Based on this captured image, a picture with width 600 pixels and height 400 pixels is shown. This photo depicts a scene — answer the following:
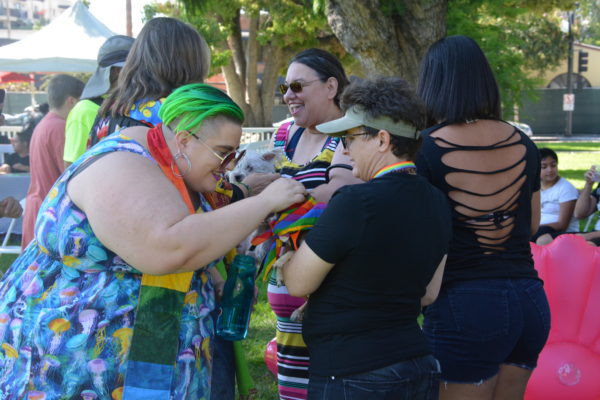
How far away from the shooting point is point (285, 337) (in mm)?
2963

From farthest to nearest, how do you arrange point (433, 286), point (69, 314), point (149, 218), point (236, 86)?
point (236, 86), point (433, 286), point (69, 314), point (149, 218)

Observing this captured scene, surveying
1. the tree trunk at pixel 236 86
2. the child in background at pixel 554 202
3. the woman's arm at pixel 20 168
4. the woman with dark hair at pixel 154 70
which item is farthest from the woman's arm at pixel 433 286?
the tree trunk at pixel 236 86

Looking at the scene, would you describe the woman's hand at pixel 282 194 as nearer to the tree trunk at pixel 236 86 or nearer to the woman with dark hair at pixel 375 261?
the woman with dark hair at pixel 375 261

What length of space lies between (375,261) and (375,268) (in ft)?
0.07

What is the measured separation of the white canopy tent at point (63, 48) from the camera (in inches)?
436

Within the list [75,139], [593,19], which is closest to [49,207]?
[75,139]

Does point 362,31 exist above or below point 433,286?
above

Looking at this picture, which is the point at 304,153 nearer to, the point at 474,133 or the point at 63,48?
the point at 474,133

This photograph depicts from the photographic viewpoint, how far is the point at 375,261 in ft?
6.53

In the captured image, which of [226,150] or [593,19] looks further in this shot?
[593,19]

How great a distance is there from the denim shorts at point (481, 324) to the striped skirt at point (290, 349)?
63 cm

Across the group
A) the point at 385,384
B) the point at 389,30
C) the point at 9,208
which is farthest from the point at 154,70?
the point at 389,30

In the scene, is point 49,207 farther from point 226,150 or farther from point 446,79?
point 446,79

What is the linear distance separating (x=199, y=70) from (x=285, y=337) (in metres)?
1.21
